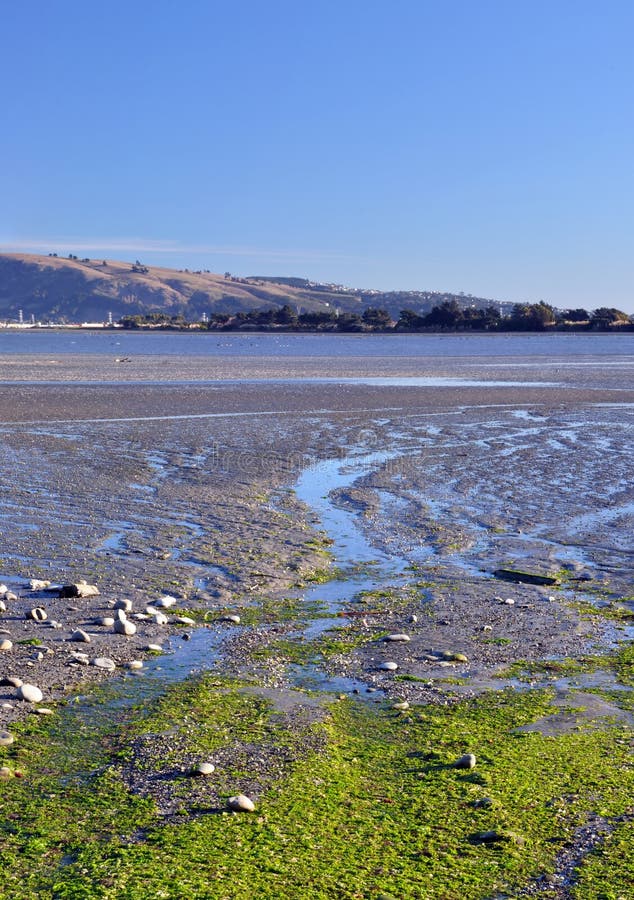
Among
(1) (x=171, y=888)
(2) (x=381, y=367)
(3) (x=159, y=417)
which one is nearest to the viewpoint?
(1) (x=171, y=888)

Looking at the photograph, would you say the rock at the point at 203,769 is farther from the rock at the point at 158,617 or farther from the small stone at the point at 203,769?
the rock at the point at 158,617

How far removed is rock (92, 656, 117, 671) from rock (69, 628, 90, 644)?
1.95 feet

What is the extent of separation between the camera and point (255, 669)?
26.8ft

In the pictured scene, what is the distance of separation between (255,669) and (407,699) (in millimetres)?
1285

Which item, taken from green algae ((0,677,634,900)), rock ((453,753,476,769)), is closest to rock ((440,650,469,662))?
green algae ((0,677,634,900))

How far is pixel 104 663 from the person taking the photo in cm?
806

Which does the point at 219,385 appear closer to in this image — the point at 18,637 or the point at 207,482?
the point at 207,482

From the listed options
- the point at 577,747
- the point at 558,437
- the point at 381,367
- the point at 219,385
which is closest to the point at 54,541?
the point at 577,747

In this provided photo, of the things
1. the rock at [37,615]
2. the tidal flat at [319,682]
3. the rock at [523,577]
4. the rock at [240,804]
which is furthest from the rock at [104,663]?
the rock at [523,577]

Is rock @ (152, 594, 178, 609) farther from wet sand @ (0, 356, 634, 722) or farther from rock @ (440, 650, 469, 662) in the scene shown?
rock @ (440, 650, 469, 662)

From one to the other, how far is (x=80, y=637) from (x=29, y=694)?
59.1 inches

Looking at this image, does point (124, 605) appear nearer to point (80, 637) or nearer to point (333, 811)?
point (80, 637)

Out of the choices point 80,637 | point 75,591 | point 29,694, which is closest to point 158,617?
point 80,637

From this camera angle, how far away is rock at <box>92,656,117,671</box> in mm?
8031
